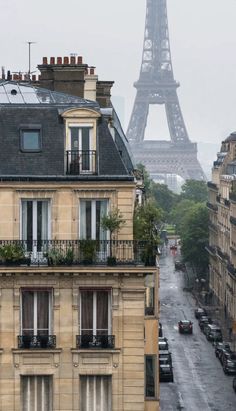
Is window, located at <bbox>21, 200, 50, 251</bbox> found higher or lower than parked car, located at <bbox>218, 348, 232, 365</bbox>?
higher

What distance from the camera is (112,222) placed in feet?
159

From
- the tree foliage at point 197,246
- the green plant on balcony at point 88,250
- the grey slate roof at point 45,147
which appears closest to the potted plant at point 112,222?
the green plant on balcony at point 88,250

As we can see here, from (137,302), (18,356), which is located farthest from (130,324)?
Result: (18,356)

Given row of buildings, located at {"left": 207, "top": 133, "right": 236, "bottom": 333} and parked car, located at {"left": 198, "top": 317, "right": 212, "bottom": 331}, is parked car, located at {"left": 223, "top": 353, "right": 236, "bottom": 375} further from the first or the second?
row of buildings, located at {"left": 207, "top": 133, "right": 236, "bottom": 333}

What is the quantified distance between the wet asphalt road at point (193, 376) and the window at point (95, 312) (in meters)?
40.1

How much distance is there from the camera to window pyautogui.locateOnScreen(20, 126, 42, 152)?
50094 millimetres

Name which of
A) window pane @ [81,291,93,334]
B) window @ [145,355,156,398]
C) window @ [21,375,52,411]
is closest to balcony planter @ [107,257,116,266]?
window pane @ [81,291,93,334]

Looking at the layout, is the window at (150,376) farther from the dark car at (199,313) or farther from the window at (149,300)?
the dark car at (199,313)

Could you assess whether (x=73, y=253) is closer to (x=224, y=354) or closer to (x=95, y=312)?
(x=95, y=312)

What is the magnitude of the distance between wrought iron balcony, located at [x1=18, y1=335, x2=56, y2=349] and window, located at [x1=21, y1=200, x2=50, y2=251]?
302cm

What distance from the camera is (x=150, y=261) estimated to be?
163 ft

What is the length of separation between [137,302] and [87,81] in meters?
19.8

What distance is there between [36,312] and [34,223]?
3063 millimetres

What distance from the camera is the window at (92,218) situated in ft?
162
